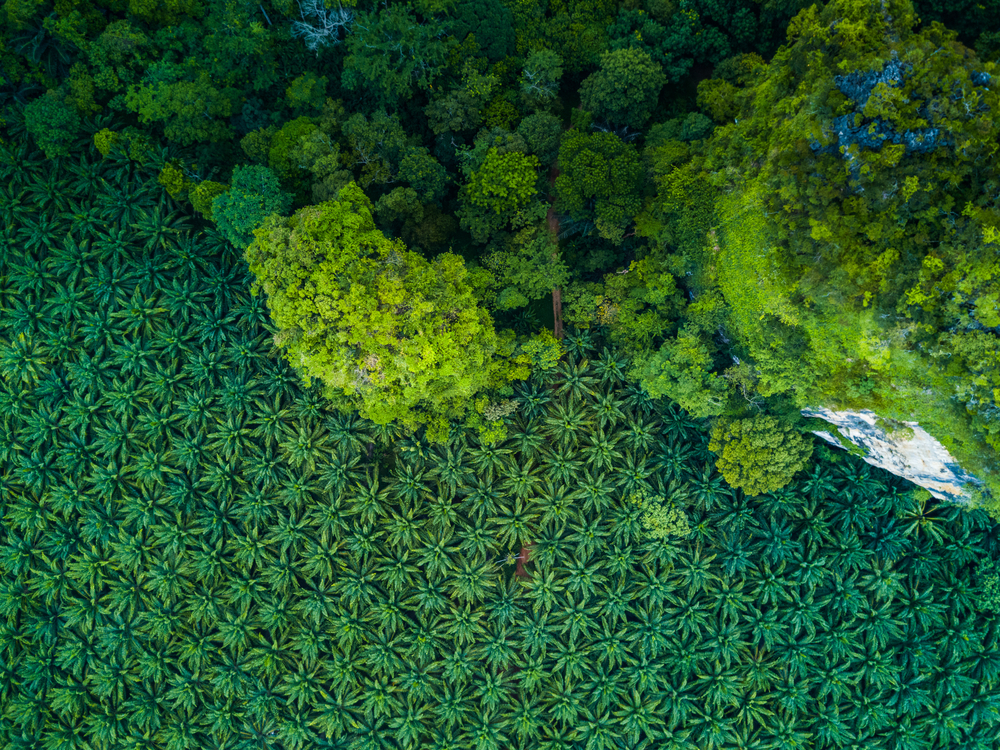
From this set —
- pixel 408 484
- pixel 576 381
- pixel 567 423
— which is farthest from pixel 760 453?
pixel 408 484

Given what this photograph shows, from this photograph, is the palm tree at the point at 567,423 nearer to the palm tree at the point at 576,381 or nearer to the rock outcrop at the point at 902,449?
the palm tree at the point at 576,381

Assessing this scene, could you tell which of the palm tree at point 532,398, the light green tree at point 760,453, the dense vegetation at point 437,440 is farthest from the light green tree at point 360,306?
the light green tree at point 760,453

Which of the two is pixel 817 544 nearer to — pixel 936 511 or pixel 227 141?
pixel 936 511

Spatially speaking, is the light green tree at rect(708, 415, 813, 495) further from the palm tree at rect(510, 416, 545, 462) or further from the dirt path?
the dirt path

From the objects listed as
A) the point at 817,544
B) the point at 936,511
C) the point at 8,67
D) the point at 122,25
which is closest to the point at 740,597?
the point at 817,544

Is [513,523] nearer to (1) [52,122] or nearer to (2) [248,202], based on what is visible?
(2) [248,202]
